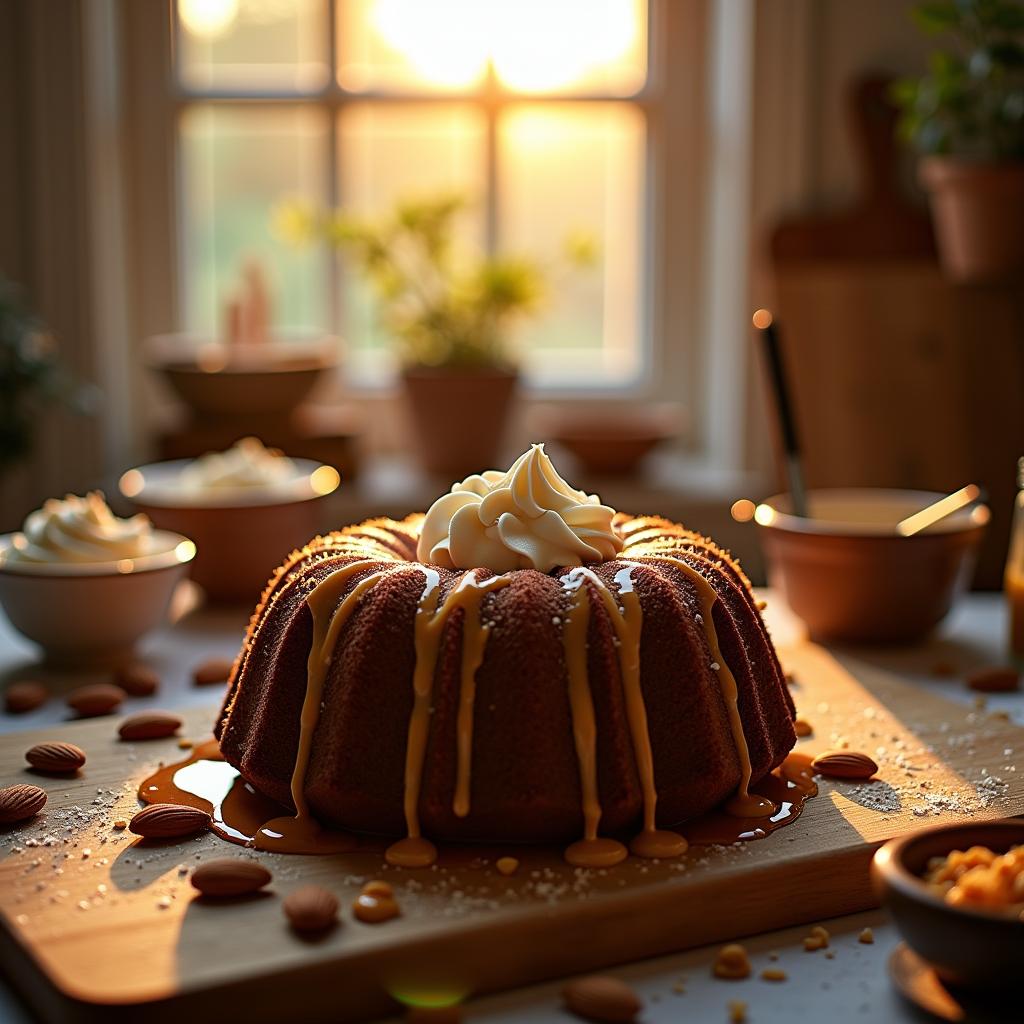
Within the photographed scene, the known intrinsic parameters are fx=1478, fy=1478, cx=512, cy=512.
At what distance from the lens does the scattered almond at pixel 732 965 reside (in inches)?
38.9

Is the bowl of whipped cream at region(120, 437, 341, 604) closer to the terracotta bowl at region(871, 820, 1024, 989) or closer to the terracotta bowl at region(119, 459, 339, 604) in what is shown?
the terracotta bowl at region(119, 459, 339, 604)

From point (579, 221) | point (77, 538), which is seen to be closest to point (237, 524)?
point (77, 538)

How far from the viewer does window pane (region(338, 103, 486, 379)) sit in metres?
3.06

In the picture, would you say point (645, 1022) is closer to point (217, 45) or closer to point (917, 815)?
point (917, 815)

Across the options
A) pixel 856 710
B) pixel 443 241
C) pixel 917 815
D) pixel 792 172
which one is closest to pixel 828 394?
pixel 792 172

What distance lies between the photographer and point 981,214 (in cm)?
247

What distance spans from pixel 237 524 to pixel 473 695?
2.75 ft

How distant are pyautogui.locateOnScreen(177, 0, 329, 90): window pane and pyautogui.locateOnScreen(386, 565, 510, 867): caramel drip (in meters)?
2.12

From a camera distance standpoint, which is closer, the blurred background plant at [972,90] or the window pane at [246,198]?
the blurred background plant at [972,90]

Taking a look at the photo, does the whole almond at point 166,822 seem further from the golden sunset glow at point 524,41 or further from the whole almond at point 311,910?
the golden sunset glow at point 524,41

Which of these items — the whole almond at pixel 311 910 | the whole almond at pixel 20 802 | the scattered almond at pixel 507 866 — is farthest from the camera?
the whole almond at pixel 20 802

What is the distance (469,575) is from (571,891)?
0.28m

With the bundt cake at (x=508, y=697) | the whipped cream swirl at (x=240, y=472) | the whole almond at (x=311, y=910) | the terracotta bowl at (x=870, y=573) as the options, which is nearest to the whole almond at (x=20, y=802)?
the bundt cake at (x=508, y=697)

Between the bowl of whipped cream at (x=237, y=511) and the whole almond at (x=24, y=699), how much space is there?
1.17 ft
